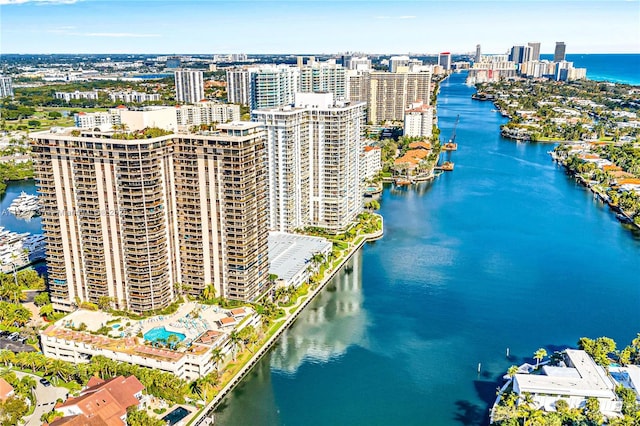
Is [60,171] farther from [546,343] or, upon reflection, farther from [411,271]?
[546,343]

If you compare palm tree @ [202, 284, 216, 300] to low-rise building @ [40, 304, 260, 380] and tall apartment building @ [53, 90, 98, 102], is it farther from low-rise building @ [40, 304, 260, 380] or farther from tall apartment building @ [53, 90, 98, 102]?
tall apartment building @ [53, 90, 98, 102]

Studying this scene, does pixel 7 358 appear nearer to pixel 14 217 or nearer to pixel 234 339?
pixel 234 339

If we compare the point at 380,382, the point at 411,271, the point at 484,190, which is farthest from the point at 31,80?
the point at 380,382

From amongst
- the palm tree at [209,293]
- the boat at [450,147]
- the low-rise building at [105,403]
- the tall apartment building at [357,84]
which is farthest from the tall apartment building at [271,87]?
the low-rise building at [105,403]

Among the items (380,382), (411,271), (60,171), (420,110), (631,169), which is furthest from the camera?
(420,110)

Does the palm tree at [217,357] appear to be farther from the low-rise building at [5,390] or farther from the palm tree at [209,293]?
the low-rise building at [5,390]

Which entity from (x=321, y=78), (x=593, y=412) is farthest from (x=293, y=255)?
(x=321, y=78)
